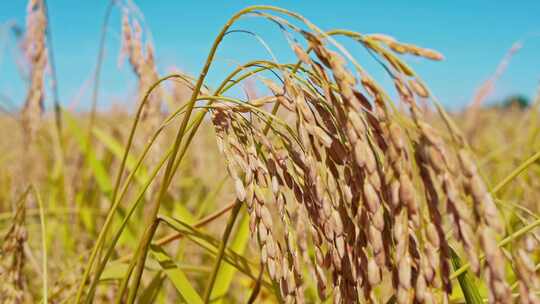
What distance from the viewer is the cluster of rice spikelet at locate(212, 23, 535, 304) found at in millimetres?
559

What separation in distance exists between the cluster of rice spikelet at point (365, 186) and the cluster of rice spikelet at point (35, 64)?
4.58 ft

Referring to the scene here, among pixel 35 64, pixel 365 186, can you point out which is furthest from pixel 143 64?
pixel 365 186

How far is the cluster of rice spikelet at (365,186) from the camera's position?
559 mm

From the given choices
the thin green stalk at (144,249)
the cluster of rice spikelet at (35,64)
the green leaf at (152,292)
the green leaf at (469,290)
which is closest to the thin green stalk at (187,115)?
the thin green stalk at (144,249)

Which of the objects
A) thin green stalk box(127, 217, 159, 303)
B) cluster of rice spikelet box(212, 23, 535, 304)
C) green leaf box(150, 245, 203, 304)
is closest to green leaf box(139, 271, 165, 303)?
green leaf box(150, 245, 203, 304)

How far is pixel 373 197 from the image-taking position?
0.60 meters

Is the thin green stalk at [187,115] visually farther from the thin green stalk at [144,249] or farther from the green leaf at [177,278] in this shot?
the green leaf at [177,278]

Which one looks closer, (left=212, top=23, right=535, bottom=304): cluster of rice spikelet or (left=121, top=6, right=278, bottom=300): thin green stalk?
(left=212, top=23, right=535, bottom=304): cluster of rice spikelet

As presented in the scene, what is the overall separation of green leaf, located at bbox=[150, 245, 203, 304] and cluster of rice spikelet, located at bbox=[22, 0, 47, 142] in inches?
43.7

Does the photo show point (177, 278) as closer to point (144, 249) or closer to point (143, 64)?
point (144, 249)

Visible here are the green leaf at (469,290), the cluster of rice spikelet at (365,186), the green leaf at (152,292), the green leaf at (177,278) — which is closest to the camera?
the cluster of rice spikelet at (365,186)

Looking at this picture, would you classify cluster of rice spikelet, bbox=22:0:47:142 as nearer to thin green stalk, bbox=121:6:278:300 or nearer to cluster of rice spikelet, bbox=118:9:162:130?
cluster of rice spikelet, bbox=118:9:162:130

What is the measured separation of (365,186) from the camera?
0.61 m

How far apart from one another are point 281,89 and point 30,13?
1.73 meters
